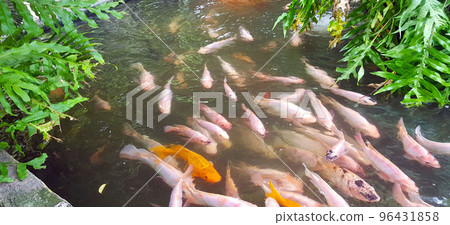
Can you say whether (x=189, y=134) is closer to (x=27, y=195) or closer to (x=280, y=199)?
(x=280, y=199)

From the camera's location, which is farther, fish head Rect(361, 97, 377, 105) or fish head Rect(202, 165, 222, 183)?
fish head Rect(361, 97, 377, 105)

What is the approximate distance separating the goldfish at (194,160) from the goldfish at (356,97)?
6.12ft

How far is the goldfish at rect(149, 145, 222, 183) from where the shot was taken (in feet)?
9.00

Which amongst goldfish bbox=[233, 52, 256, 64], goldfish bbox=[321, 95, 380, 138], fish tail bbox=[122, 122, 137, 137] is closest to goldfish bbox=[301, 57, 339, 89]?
goldfish bbox=[321, 95, 380, 138]

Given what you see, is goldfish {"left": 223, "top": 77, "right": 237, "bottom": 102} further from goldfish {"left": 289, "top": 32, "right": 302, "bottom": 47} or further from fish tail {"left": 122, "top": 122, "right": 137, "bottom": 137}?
goldfish {"left": 289, "top": 32, "right": 302, "bottom": 47}

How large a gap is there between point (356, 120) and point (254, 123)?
1063mm

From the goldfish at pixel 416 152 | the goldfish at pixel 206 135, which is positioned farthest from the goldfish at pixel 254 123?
the goldfish at pixel 416 152

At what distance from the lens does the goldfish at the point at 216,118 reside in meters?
3.34

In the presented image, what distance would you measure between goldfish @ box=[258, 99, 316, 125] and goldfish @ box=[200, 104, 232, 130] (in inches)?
19.8

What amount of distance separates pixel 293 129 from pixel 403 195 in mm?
1157

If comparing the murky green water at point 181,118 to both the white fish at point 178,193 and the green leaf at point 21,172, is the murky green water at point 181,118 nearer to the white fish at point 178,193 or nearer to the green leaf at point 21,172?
the white fish at point 178,193

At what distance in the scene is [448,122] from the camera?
3.15 meters
